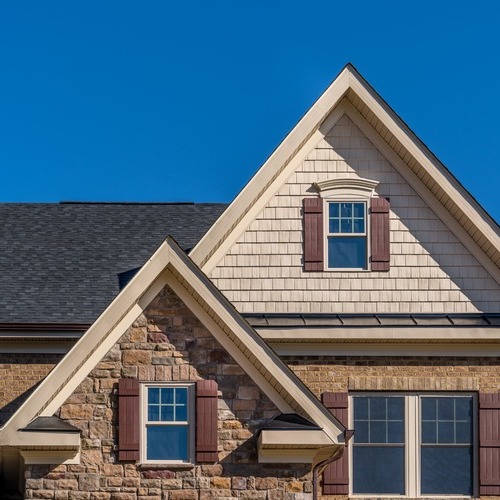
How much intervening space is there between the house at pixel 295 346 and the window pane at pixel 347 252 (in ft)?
0.11

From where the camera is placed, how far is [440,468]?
17281mm

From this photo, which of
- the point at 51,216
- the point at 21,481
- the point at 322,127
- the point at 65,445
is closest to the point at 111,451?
the point at 65,445

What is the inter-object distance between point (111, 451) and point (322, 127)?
6.43 m

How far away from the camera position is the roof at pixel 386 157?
58.0ft

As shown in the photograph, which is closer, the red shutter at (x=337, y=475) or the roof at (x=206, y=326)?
the roof at (x=206, y=326)

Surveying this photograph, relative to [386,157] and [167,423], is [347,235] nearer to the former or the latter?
[386,157]

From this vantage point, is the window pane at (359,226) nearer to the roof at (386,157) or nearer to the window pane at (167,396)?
the roof at (386,157)

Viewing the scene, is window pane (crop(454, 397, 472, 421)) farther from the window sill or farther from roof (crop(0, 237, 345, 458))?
the window sill

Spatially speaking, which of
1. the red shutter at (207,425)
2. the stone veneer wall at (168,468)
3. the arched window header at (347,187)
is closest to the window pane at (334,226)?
the arched window header at (347,187)

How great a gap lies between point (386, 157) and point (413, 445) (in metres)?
4.57

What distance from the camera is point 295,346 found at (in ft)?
57.3

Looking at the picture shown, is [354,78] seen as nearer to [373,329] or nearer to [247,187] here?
[247,187]

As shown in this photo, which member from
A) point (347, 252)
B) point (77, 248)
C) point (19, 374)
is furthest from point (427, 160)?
point (19, 374)

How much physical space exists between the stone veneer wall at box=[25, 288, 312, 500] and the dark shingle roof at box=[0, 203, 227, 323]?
3599 millimetres
